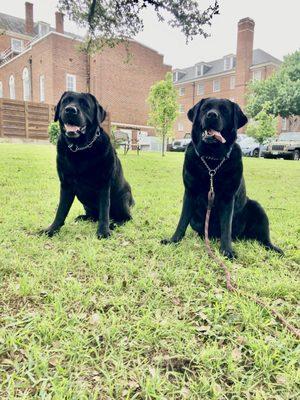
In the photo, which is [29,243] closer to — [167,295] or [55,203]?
[167,295]

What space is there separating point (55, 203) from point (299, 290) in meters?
3.53

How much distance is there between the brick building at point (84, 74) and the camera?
2522 cm

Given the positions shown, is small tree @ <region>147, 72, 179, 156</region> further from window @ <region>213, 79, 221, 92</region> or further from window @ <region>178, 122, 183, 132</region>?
window @ <region>178, 122, 183, 132</region>

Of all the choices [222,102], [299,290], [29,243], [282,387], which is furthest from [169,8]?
[282,387]

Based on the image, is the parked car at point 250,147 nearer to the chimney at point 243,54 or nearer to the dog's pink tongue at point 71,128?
the chimney at point 243,54

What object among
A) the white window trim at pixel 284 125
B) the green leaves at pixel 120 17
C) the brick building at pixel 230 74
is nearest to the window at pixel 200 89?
the brick building at pixel 230 74

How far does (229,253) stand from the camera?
2.65 m

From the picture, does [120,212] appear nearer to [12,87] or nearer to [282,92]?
[282,92]

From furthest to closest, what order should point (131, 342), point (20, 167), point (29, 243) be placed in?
point (20, 167) → point (29, 243) → point (131, 342)

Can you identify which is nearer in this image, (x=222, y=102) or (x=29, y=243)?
(x=222, y=102)

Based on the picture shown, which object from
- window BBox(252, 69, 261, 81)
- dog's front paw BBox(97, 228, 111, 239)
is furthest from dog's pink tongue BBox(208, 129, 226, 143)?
window BBox(252, 69, 261, 81)

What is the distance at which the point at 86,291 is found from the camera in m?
2.04

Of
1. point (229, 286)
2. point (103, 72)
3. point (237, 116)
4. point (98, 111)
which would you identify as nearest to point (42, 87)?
point (103, 72)

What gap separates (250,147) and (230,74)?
18963 millimetres
